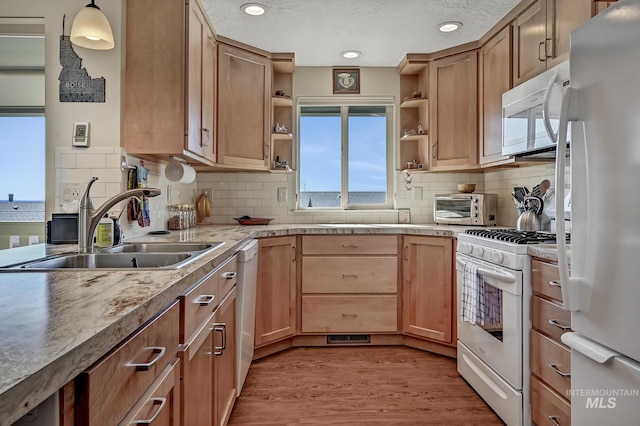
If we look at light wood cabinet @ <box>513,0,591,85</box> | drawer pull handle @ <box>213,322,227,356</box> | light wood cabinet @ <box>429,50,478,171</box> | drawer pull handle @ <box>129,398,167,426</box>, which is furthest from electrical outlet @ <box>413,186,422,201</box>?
drawer pull handle @ <box>129,398,167,426</box>

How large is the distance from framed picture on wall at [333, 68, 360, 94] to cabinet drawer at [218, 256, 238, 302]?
7.06ft

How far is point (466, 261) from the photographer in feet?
7.48

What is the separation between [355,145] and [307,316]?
66.2 inches

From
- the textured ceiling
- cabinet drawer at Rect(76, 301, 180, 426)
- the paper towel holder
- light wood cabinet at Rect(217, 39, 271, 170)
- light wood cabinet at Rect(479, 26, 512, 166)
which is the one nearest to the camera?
cabinet drawer at Rect(76, 301, 180, 426)

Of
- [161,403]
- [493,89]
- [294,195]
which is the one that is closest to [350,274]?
[294,195]

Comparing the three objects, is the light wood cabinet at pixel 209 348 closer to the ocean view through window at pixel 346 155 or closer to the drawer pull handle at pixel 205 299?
the drawer pull handle at pixel 205 299

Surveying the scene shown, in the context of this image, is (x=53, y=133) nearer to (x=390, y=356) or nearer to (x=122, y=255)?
(x=122, y=255)

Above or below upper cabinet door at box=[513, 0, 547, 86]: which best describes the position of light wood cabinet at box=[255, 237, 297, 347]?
below

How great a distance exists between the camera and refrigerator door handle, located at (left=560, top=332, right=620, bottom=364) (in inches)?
42.4

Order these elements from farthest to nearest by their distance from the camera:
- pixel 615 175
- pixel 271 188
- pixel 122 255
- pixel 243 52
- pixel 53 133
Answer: pixel 271 188, pixel 243 52, pixel 53 133, pixel 122 255, pixel 615 175

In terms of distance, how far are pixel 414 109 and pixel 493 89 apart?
0.92m

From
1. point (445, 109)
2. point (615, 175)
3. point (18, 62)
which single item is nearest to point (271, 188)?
point (445, 109)

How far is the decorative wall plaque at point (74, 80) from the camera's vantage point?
195 centimetres

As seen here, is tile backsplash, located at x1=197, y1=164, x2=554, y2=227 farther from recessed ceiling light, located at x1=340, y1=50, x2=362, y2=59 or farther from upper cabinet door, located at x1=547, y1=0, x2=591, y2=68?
upper cabinet door, located at x1=547, y1=0, x2=591, y2=68
